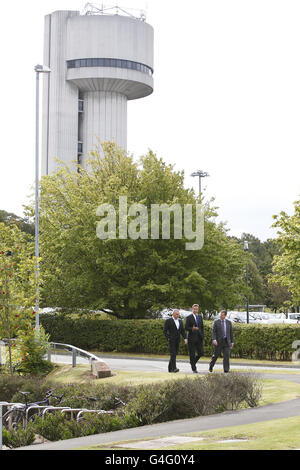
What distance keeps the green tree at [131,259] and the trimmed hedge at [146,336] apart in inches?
46.7

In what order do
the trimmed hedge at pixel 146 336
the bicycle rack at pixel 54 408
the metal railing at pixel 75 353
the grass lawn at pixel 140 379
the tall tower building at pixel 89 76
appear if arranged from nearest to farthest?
the bicycle rack at pixel 54 408 < the grass lawn at pixel 140 379 < the metal railing at pixel 75 353 < the trimmed hedge at pixel 146 336 < the tall tower building at pixel 89 76

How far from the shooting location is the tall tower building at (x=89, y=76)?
89188 millimetres

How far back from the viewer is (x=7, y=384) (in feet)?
67.2

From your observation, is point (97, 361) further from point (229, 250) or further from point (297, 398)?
point (229, 250)

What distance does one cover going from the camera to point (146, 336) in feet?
109

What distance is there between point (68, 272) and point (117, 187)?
206 inches

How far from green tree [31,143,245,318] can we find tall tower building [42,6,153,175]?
50.0 meters

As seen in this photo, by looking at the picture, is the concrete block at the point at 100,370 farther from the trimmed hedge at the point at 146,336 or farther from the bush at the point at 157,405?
the trimmed hedge at the point at 146,336

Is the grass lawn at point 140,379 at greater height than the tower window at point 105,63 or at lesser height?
lesser

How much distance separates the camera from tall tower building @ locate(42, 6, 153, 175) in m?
89.2

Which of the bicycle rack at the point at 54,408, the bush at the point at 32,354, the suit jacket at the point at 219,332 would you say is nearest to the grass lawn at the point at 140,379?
the bush at the point at 32,354

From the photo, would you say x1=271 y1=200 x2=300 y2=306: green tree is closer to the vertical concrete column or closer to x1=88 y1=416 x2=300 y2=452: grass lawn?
x1=88 y1=416 x2=300 y2=452: grass lawn

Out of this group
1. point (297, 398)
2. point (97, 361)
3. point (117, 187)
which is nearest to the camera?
point (297, 398)

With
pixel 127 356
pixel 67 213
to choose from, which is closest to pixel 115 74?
pixel 67 213
